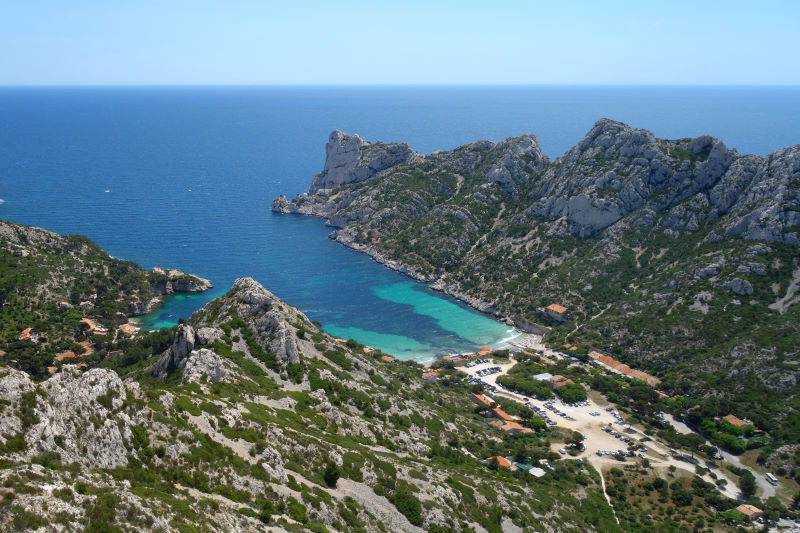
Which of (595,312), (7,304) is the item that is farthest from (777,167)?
(7,304)

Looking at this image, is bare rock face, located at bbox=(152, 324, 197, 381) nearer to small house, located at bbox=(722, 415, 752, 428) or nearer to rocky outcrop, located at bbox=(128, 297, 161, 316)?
rocky outcrop, located at bbox=(128, 297, 161, 316)

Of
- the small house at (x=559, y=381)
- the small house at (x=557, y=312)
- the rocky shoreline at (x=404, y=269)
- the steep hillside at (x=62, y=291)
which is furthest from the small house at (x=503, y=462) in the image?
the steep hillside at (x=62, y=291)

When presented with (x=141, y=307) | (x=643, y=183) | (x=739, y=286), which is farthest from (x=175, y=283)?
(x=739, y=286)

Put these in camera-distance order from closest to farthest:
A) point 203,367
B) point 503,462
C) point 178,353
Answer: point 203,367, point 178,353, point 503,462

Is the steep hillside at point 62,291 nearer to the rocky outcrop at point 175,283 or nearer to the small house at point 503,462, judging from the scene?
the rocky outcrop at point 175,283

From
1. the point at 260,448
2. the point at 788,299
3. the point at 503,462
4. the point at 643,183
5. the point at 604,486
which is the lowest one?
the point at 604,486

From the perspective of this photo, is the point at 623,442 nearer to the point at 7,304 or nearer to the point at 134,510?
the point at 134,510

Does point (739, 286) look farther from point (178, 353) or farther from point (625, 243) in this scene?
point (178, 353)
